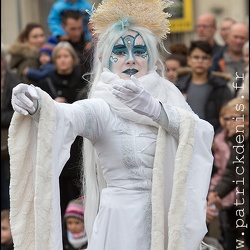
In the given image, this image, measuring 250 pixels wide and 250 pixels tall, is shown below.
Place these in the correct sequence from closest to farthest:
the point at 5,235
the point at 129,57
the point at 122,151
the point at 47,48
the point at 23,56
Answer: the point at 122,151, the point at 129,57, the point at 5,235, the point at 47,48, the point at 23,56

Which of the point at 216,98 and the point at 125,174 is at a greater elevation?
the point at 216,98

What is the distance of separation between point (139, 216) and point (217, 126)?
12.2 feet

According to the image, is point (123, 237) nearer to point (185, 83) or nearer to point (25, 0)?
point (185, 83)

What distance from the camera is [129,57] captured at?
6.31 meters

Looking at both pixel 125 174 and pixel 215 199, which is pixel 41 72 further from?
pixel 125 174

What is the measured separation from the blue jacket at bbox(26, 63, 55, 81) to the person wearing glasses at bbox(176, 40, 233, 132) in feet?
4.24

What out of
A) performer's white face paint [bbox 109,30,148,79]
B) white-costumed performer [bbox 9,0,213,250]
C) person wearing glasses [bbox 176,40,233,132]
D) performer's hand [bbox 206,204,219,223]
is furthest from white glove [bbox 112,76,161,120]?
person wearing glasses [bbox 176,40,233,132]

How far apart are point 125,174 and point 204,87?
3880mm

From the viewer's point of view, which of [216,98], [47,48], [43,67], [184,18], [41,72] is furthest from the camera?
[184,18]

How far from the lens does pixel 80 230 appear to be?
28.6 ft

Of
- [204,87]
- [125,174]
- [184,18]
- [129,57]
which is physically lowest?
[125,174]

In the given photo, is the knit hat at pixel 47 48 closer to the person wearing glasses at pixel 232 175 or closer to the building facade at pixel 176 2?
the person wearing glasses at pixel 232 175

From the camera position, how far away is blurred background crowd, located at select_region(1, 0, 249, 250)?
8945mm

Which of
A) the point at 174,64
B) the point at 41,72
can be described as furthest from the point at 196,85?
the point at 41,72
